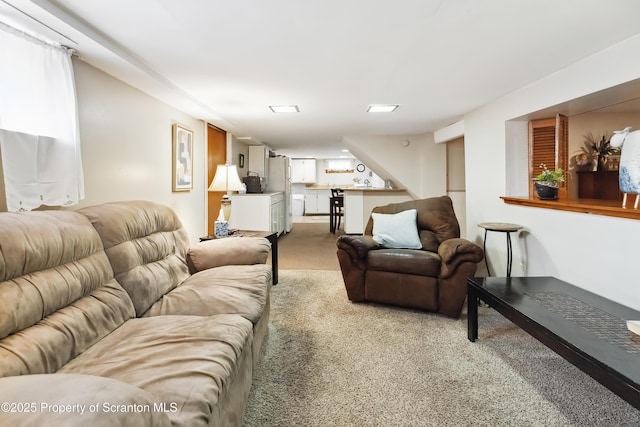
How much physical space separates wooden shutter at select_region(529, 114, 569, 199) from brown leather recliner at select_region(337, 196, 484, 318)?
0.91m

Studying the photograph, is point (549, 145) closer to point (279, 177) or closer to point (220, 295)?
point (220, 295)

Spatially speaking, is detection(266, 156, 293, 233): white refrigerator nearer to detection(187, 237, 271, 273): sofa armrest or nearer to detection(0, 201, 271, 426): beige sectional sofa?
detection(187, 237, 271, 273): sofa armrest

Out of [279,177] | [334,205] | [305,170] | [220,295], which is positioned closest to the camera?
[220,295]

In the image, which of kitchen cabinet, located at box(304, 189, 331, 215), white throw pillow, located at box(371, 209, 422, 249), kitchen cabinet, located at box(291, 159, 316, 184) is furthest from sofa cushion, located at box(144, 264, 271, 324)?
Result: kitchen cabinet, located at box(304, 189, 331, 215)

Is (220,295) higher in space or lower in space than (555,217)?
lower

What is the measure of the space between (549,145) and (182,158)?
12.3ft

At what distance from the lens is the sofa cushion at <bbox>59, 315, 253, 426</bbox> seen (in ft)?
3.13

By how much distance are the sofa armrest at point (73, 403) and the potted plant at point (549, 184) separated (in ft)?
10.2

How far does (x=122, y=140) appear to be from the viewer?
7.91 feet

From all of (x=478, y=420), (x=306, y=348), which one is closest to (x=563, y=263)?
(x=478, y=420)


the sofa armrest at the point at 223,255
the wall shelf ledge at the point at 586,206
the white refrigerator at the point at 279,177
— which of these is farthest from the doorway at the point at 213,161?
the wall shelf ledge at the point at 586,206

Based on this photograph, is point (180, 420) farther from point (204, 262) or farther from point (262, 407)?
point (204, 262)

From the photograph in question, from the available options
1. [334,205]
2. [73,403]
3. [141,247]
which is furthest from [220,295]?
[334,205]

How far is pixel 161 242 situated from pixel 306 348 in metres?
1.23
